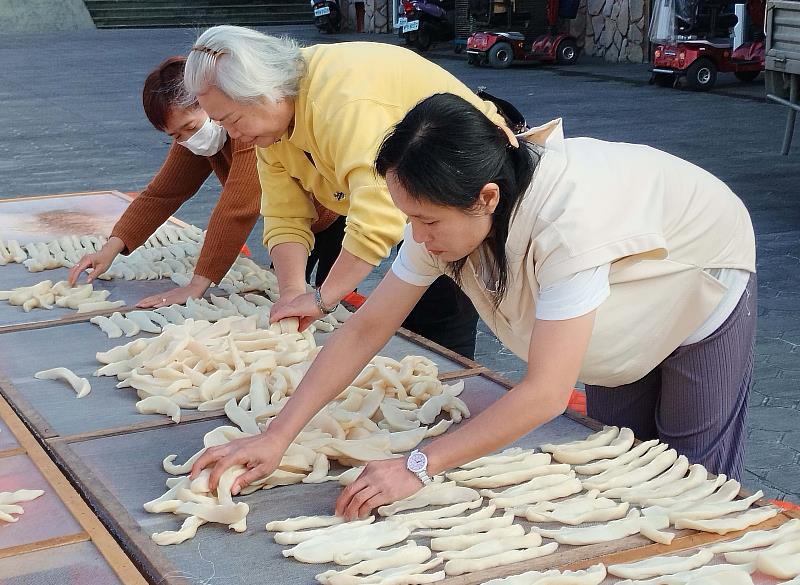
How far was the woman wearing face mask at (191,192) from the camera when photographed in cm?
309

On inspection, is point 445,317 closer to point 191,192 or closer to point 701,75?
point 191,192

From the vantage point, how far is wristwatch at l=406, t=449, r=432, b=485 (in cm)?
182

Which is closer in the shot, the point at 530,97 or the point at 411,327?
the point at 411,327

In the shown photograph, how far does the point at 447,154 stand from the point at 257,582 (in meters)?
0.76

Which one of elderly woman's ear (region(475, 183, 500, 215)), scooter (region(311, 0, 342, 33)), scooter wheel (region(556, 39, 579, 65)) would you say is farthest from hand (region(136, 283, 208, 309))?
scooter (region(311, 0, 342, 33))

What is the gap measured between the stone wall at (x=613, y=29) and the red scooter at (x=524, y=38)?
1.99ft

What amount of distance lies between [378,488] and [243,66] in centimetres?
107

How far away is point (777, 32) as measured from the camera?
682 centimetres

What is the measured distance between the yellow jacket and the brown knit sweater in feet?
2.27

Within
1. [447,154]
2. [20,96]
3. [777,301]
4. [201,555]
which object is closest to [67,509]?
[201,555]

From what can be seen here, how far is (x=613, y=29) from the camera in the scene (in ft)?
49.8

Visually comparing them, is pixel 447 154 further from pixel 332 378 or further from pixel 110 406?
pixel 110 406

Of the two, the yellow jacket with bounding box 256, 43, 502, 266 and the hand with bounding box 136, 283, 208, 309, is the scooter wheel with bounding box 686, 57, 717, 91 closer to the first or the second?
the hand with bounding box 136, 283, 208, 309

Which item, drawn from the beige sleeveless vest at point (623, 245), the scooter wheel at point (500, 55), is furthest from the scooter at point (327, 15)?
the beige sleeveless vest at point (623, 245)
